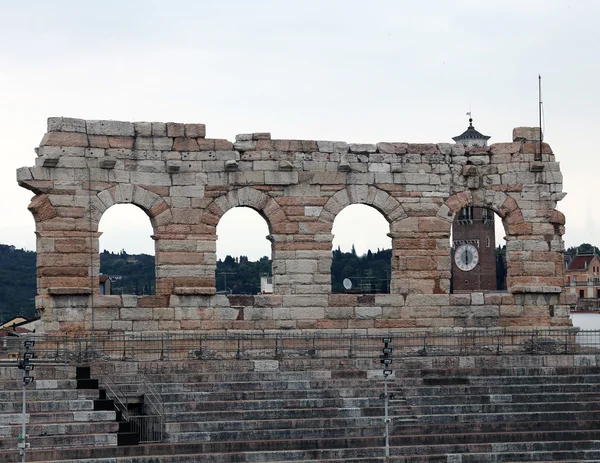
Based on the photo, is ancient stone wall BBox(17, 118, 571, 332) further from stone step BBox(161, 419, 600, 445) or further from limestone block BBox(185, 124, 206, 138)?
stone step BBox(161, 419, 600, 445)

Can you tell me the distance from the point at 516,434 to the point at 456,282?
3900 inches

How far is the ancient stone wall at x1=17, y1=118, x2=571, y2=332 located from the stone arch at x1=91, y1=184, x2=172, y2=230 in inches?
1.3

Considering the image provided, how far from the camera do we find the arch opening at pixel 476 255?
130125 millimetres

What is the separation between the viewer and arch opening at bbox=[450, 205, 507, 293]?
427 feet

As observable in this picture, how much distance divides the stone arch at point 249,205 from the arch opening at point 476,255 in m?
88.8

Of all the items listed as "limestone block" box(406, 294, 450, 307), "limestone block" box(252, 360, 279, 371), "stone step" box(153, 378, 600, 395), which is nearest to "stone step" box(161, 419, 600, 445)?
"stone step" box(153, 378, 600, 395)

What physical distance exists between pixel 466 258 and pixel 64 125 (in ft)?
325

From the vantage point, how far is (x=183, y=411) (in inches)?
1313

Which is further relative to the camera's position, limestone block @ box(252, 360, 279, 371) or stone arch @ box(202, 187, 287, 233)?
stone arch @ box(202, 187, 287, 233)

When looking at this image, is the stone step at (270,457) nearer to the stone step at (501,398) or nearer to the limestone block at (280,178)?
the stone step at (501,398)

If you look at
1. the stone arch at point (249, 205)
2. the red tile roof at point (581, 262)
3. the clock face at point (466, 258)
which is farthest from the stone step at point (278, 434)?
the clock face at point (466, 258)

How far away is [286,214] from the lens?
3819 cm

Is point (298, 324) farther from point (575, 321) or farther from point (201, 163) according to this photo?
point (575, 321)

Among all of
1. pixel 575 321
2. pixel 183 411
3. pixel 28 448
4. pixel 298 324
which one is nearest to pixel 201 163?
pixel 298 324
